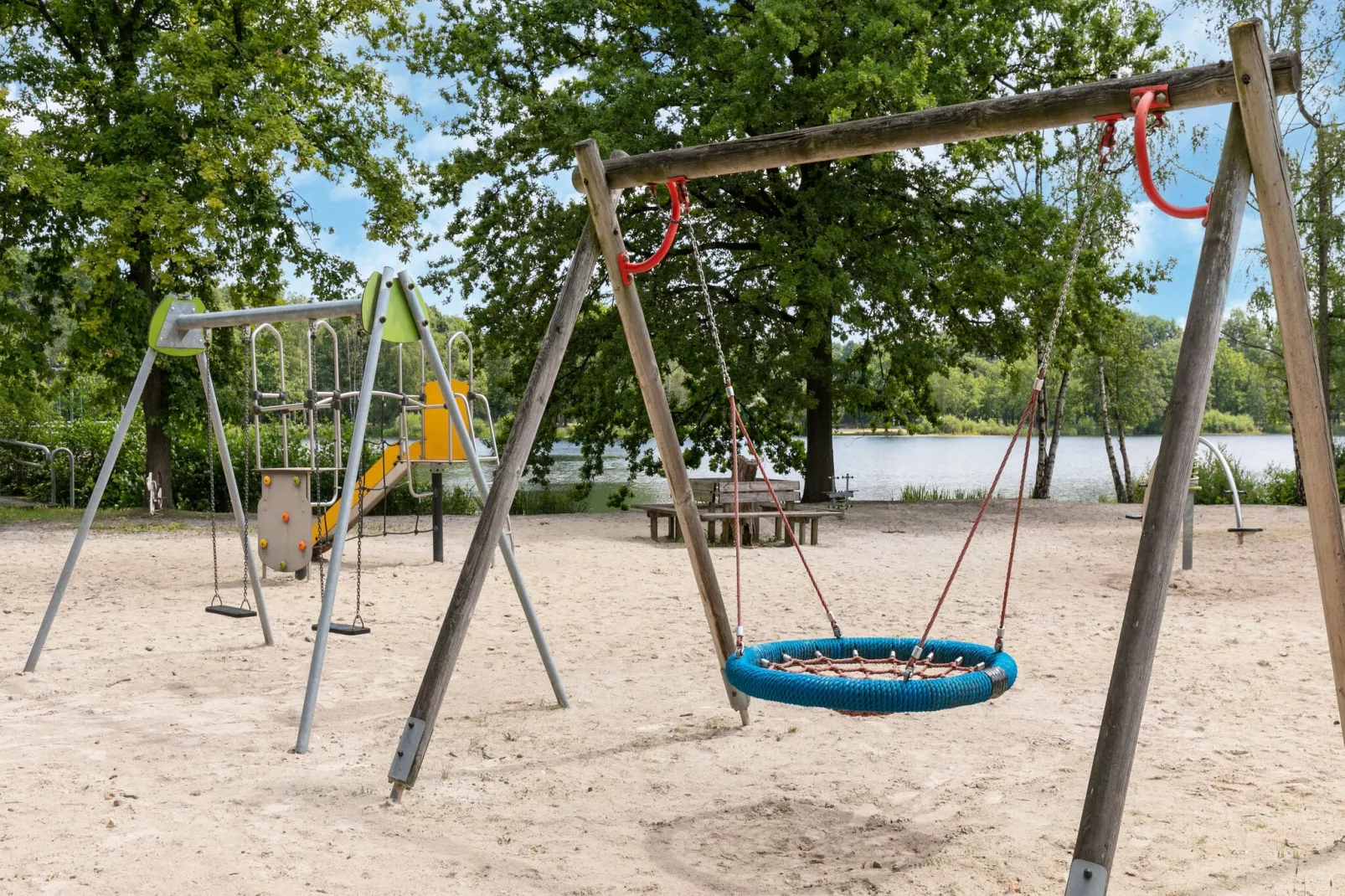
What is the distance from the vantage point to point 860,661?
4.33m

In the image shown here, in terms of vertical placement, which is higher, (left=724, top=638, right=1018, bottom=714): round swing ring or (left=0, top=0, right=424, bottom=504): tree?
(left=0, top=0, right=424, bottom=504): tree

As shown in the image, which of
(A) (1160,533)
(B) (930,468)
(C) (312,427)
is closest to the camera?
(A) (1160,533)

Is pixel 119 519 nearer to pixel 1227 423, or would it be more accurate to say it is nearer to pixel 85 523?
pixel 85 523

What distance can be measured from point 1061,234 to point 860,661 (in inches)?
609

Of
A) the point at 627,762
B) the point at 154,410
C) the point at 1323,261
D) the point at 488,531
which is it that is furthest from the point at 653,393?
the point at 1323,261

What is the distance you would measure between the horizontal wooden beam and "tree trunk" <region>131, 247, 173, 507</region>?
1468 cm

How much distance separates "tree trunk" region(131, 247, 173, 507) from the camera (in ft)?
56.0

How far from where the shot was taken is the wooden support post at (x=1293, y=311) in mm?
3025

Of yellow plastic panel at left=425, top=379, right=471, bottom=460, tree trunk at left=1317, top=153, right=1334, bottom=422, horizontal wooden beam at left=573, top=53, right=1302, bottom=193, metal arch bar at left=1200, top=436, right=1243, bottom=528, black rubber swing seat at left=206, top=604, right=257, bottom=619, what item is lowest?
black rubber swing seat at left=206, top=604, right=257, bottom=619

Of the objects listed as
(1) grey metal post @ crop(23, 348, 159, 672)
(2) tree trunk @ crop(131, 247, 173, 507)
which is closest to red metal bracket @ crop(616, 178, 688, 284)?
(1) grey metal post @ crop(23, 348, 159, 672)

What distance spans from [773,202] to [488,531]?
1539 cm

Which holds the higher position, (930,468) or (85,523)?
(85,523)

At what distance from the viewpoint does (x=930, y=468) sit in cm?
4603

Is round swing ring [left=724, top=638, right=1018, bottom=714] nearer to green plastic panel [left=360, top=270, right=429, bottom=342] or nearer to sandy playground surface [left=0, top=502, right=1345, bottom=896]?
sandy playground surface [left=0, top=502, right=1345, bottom=896]
